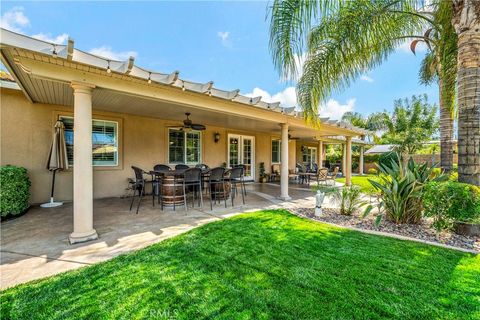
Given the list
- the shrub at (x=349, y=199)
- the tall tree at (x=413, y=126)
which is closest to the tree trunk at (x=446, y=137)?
the shrub at (x=349, y=199)

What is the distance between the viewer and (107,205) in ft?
19.8

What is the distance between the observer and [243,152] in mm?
11297

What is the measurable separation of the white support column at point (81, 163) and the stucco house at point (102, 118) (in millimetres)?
14

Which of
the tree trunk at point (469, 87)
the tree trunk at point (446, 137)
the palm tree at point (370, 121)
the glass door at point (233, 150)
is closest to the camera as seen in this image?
the tree trunk at point (469, 87)

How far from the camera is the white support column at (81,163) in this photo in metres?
3.53

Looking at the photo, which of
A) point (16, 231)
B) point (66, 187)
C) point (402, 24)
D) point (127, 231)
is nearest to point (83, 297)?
point (127, 231)

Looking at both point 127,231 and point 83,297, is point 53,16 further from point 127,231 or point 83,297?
point 83,297

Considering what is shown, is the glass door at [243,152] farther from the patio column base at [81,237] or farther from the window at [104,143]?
the patio column base at [81,237]

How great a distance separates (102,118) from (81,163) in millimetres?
4069

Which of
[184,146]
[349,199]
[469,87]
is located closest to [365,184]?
[349,199]

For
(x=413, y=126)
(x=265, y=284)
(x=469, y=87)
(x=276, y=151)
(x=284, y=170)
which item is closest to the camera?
(x=265, y=284)

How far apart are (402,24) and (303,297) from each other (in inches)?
257

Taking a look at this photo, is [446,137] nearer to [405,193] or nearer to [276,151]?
[405,193]

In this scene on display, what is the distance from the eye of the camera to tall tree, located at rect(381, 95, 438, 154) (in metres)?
18.5
